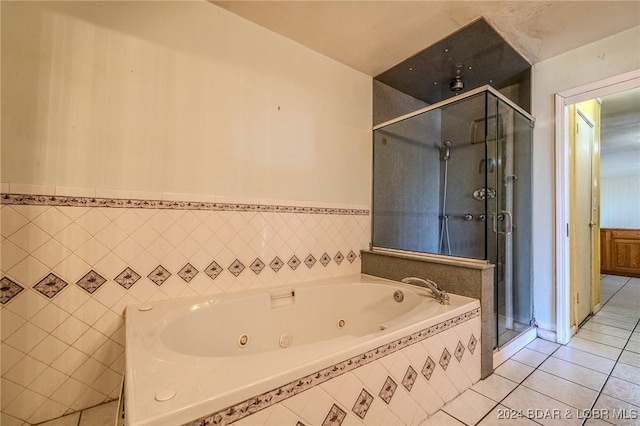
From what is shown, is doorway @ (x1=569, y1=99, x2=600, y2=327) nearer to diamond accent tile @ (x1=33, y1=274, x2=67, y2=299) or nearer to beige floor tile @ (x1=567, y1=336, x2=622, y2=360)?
beige floor tile @ (x1=567, y1=336, x2=622, y2=360)

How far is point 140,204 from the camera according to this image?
1.41 m

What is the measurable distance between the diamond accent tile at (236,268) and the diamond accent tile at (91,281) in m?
0.62

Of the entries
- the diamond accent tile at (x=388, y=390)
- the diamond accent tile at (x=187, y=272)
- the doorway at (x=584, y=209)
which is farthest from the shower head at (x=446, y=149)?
the diamond accent tile at (x=187, y=272)

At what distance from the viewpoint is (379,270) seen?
218cm

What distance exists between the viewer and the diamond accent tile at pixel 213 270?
1.59 m

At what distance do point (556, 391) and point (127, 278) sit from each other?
2.35 m

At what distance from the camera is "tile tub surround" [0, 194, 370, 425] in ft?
3.79

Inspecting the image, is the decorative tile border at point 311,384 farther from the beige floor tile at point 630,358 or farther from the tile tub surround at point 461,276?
the beige floor tile at point 630,358

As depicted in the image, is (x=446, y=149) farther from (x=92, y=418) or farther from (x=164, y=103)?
(x=92, y=418)

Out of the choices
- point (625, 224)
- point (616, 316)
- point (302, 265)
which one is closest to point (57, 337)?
point (302, 265)

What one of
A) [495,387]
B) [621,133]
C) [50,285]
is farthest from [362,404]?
[621,133]

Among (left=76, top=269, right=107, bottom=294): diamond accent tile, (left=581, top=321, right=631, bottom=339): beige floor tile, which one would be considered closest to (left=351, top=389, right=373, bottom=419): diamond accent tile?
(left=76, top=269, right=107, bottom=294): diamond accent tile

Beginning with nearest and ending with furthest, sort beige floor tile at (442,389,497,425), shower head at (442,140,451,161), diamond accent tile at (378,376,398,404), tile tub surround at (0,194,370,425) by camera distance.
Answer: diamond accent tile at (378,376,398,404)
tile tub surround at (0,194,370,425)
beige floor tile at (442,389,497,425)
shower head at (442,140,451,161)

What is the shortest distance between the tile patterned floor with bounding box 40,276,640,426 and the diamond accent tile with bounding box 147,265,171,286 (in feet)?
2.00
